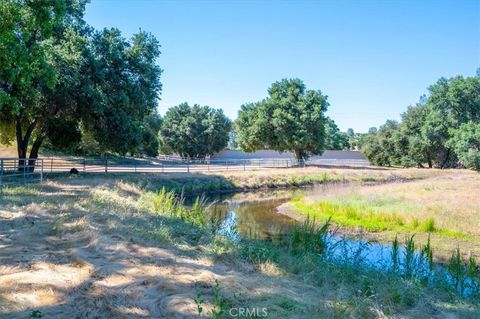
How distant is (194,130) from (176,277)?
58352 mm

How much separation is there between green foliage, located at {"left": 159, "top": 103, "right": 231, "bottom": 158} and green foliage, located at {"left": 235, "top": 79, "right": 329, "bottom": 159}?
31.9ft

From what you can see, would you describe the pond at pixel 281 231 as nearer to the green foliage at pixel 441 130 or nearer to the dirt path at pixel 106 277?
the dirt path at pixel 106 277

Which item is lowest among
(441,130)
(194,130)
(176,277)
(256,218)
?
(256,218)

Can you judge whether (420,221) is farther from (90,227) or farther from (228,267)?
(90,227)

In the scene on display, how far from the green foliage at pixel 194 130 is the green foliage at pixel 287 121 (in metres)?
9.71

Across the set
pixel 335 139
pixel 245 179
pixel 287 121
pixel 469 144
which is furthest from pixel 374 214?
pixel 335 139

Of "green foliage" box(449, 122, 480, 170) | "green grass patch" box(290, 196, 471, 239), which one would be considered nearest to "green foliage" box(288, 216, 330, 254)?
"green grass patch" box(290, 196, 471, 239)

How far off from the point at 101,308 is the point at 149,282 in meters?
1.00

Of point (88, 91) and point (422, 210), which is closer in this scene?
point (422, 210)

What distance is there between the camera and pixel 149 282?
5.61 m

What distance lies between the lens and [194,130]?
209ft

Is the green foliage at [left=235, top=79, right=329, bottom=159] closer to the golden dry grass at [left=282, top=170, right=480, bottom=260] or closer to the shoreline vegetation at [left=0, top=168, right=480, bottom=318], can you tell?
the golden dry grass at [left=282, top=170, right=480, bottom=260]

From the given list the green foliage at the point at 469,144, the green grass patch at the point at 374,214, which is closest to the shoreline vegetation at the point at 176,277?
the green grass patch at the point at 374,214

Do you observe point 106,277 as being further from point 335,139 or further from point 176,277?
point 335,139
